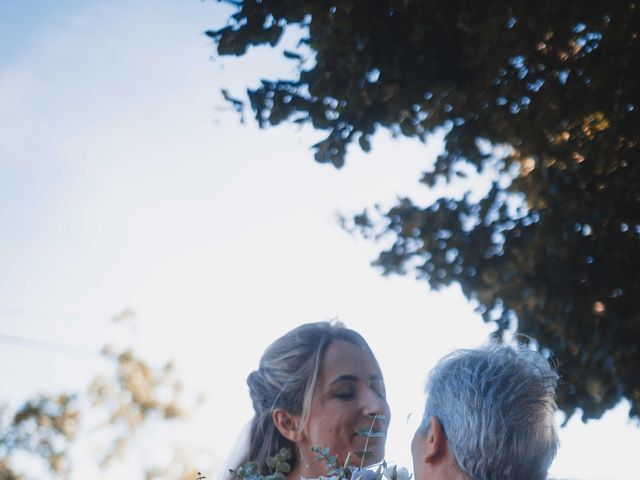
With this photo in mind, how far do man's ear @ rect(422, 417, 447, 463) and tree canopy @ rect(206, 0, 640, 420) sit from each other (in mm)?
2964

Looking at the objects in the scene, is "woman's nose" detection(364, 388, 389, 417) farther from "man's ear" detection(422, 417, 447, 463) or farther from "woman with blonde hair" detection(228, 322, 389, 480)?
"man's ear" detection(422, 417, 447, 463)

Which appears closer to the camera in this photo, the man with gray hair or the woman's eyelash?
the man with gray hair

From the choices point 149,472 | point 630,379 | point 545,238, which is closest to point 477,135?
point 545,238

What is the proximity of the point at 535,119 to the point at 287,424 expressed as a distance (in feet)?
8.47

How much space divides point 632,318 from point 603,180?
0.78 metres

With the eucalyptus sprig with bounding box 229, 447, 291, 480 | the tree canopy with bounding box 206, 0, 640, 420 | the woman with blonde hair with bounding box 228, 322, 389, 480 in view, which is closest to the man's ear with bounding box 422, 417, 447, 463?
the eucalyptus sprig with bounding box 229, 447, 291, 480

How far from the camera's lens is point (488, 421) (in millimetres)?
1923

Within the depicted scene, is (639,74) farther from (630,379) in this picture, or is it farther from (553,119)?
(630,379)

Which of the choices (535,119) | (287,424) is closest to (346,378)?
(287,424)

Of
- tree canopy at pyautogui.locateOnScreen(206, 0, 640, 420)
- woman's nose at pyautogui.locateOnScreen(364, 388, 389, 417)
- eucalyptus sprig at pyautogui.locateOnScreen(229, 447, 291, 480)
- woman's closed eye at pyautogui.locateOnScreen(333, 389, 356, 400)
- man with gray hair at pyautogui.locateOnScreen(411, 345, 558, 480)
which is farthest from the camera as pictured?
tree canopy at pyautogui.locateOnScreen(206, 0, 640, 420)

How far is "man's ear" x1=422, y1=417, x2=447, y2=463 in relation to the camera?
6.46ft

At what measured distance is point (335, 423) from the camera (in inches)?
123

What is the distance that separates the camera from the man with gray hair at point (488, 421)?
191 centimetres

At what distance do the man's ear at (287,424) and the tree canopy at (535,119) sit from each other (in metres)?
1.93
